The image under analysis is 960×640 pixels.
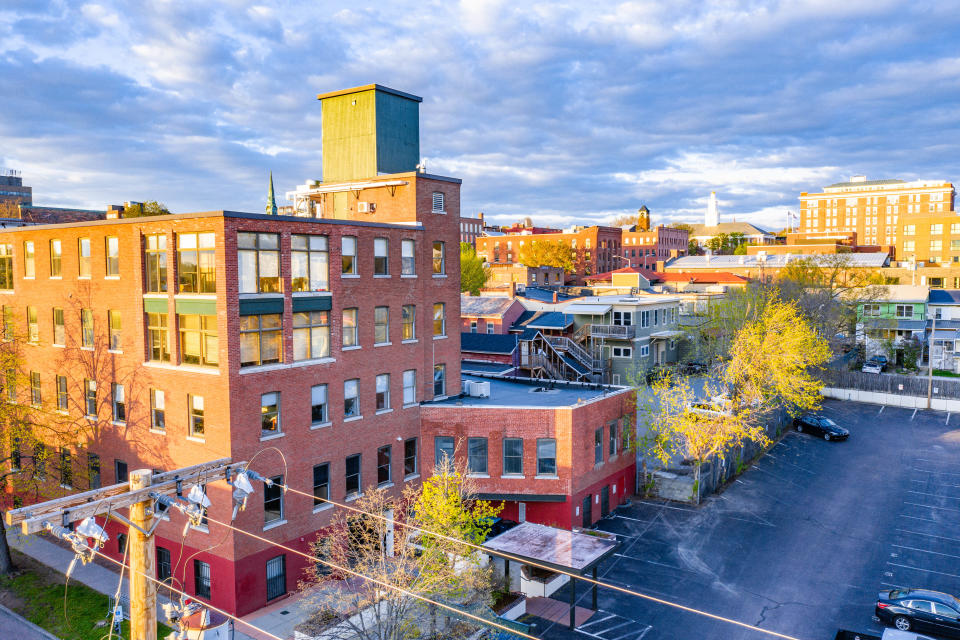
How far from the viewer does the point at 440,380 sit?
121ft

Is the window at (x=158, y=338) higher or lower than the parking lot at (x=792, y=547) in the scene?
higher

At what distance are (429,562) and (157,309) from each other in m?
16.1

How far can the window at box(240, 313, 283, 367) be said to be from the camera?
2675cm

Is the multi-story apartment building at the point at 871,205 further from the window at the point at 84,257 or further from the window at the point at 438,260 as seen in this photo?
the window at the point at 84,257

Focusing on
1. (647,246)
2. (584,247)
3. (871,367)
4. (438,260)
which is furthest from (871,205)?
(438,260)

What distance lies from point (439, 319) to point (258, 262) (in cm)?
1174

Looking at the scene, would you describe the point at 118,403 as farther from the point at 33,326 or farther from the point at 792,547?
the point at 792,547

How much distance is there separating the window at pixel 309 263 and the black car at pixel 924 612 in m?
26.1

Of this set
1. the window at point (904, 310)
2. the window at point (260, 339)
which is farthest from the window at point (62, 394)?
the window at point (904, 310)

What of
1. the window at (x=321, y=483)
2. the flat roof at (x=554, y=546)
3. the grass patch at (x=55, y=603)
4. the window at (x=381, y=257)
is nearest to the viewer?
the grass patch at (x=55, y=603)

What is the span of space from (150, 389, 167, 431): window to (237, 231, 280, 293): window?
655 cm

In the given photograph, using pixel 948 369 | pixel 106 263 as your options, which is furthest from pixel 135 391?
pixel 948 369

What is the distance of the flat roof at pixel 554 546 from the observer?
84.8 feet

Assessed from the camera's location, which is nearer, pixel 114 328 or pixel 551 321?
pixel 114 328
